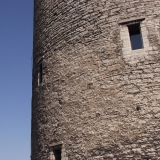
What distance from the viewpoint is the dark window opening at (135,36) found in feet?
22.5

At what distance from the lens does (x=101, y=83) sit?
6883 millimetres

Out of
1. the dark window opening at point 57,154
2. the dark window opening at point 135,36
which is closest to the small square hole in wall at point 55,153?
the dark window opening at point 57,154

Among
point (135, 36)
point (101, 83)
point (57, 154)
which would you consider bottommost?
point (57, 154)

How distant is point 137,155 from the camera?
19.8 ft

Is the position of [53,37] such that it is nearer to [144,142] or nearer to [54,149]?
[54,149]

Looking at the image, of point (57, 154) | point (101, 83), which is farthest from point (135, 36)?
point (57, 154)

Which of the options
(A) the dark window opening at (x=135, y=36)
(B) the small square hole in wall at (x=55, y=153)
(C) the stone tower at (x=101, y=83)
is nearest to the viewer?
(C) the stone tower at (x=101, y=83)

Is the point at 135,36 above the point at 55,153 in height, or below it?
above

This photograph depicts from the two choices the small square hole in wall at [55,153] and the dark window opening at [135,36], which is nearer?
the dark window opening at [135,36]

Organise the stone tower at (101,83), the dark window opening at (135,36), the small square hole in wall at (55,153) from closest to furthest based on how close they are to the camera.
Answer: the stone tower at (101,83) → the dark window opening at (135,36) → the small square hole in wall at (55,153)

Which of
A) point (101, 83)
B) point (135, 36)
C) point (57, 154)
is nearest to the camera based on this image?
point (101, 83)

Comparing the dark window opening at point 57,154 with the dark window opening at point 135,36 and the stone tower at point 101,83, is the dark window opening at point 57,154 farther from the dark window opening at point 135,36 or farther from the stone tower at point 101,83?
the dark window opening at point 135,36

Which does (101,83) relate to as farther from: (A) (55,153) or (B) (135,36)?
(A) (55,153)

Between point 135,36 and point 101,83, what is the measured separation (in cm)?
147
